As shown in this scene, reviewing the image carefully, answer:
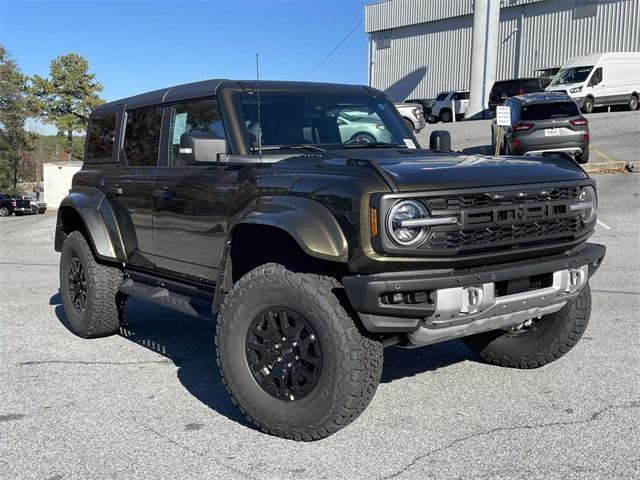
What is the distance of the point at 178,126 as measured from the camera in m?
5.04

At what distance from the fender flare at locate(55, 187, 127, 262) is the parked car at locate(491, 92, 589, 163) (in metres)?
Result: 13.0

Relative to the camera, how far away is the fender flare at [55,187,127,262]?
18.0 ft

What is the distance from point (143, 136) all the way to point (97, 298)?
137 centimetres

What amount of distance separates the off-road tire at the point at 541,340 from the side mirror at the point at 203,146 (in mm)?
2235

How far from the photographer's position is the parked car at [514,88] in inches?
1259

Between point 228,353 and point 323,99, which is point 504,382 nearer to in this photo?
point 228,353

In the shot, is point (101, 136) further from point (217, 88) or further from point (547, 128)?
point (547, 128)

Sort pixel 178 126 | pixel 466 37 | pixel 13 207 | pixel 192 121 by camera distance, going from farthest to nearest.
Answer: pixel 466 37, pixel 13 207, pixel 178 126, pixel 192 121

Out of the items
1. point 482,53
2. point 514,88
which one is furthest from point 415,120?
point 482,53

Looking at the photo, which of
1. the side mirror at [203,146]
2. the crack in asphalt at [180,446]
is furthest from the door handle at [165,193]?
the crack in asphalt at [180,446]

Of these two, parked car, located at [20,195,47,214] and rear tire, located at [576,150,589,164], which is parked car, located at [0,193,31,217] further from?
rear tire, located at [576,150,589,164]

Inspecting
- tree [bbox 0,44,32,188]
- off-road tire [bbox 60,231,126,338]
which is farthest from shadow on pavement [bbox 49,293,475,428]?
tree [bbox 0,44,32,188]

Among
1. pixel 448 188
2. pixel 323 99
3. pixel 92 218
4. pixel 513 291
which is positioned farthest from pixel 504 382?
pixel 92 218

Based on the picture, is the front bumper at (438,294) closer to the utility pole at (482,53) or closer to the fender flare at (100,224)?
the fender flare at (100,224)
